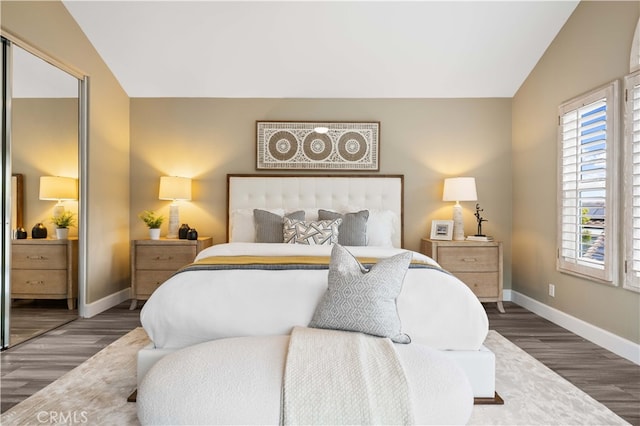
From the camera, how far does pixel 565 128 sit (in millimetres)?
3648

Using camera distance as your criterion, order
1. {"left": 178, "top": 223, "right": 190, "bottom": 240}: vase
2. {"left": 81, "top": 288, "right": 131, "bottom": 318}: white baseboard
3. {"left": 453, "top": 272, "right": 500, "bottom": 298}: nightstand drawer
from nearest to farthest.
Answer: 1. {"left": 81, "top": 288, "right": 131, "bottom": 318}: white baseboard
2. {"left": 453, "top": 272, "right": 500, "bottom": 298}: nightstand drawer
3. {"left": 178, "top": 223, "right": 190, "bottom": 240}: vase

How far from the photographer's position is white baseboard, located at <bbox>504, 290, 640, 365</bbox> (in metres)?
2.88

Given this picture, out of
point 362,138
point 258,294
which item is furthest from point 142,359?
point 362,138

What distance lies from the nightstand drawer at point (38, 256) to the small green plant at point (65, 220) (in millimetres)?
194

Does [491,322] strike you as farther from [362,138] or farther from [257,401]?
[257,401]

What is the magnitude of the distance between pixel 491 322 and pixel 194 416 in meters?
3.06

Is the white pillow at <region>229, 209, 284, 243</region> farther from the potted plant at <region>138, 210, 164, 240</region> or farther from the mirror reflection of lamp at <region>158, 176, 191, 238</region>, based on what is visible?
the potted plant at <region>138, 210, 164, 240</region>

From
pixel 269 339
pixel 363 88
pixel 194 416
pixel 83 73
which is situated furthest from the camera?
pixel 363 88

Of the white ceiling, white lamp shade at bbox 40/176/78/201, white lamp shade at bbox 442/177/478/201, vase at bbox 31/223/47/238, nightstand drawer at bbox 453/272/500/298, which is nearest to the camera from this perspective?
vase at bbox 31/223/47/238

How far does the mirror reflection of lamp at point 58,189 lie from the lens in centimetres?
340

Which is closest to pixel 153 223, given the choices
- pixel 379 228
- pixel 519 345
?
pixel 379 228

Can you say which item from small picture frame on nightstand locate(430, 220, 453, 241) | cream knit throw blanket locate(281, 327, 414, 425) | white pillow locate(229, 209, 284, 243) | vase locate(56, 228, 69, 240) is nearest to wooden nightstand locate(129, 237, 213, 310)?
white pillow locate(229, 209, 284, 243)

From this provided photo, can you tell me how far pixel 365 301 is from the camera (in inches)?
80.4

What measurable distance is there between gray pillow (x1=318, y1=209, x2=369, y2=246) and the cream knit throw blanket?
1949mm
